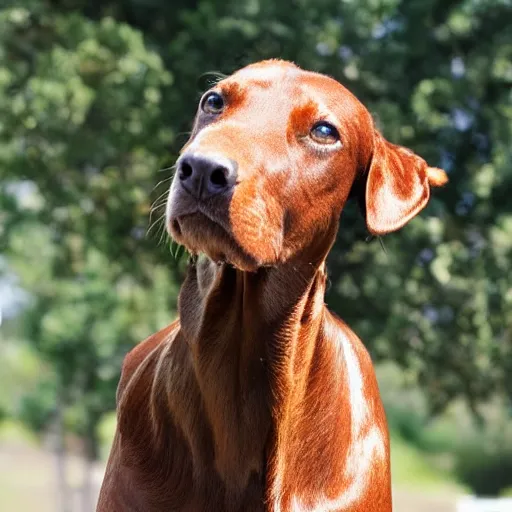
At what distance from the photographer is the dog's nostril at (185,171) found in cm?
210

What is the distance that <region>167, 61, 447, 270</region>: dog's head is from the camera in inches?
83.5

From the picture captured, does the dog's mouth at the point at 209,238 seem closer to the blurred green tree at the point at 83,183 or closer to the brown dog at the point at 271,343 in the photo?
the brown dog at the point at 271,343

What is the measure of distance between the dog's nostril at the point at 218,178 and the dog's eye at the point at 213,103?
396 millimetres

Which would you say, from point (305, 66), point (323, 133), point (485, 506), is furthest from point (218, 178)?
point (305, 66)

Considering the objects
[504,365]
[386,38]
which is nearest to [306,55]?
[386,38]

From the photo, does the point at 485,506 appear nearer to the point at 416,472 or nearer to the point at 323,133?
the point at 323,133

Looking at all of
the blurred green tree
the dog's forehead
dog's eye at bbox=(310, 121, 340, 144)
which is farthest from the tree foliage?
dog's eye at bbox=(310, 121, 340, 144)

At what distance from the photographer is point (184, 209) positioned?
2.15 m

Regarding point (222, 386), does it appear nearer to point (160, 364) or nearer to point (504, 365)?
point (160, 364)

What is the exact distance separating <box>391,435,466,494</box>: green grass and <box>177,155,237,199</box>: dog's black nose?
32.7 feet

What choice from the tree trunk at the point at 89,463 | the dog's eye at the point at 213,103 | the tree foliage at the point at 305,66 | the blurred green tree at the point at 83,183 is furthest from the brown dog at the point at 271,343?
the tree trunk at the point at 89,463

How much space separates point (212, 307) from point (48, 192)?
5350 mm

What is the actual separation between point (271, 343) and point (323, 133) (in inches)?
22.1

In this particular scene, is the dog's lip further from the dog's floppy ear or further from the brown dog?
the dog's floppy ear
